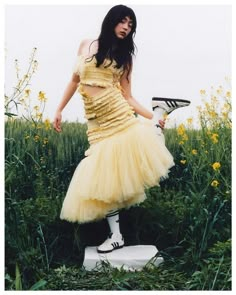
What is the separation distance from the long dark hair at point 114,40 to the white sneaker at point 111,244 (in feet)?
2.81

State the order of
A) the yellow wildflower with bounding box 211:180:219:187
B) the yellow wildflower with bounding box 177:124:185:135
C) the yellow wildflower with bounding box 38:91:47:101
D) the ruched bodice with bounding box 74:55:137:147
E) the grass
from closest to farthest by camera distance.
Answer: the grass → the ruched bodice with bounding box 74:55:137:147 → the yellow wildflower with bounding box 211:180:219:187 → the yellow wildflower with bounding box 38:91:47:101 → the yellow wildflower with bounding box 177:124:185:135

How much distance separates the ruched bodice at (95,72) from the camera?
2.70 m

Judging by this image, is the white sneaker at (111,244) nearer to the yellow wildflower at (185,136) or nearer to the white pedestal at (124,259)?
the white pedestal at (124,259)

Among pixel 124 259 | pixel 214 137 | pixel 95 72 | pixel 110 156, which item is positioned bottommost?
pixel 124 259

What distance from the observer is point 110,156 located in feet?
8.72

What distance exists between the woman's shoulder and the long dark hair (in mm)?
26

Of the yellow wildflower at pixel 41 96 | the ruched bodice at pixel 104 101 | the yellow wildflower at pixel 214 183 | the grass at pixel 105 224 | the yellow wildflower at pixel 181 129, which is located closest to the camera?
the grass at pixel 105 224

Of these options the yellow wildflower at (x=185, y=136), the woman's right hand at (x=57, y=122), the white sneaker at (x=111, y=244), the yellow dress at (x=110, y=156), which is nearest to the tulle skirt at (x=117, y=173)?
the yellow dress at (x=110, y=156)

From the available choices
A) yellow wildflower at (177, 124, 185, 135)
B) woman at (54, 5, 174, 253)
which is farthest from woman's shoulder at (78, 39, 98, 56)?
yellow wildflower at (177, 124, 185, 135)

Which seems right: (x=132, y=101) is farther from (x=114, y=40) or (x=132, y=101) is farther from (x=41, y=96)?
(x=41, y=96)

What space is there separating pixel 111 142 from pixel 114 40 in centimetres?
51

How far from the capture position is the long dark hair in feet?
8.85

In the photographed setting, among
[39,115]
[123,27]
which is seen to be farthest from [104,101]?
[39,115]

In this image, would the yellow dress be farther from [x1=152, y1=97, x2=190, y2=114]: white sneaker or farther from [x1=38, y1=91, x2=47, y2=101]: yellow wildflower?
[x1=38, y1=91, x2=47, y2=101]: yellow wildflower
